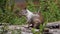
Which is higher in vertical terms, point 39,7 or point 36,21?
point 39,7

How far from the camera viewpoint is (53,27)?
21.8 ft

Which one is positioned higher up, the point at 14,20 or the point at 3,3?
the point at 3,3

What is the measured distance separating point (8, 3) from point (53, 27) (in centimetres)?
201

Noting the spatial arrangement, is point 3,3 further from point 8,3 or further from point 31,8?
point 31,8

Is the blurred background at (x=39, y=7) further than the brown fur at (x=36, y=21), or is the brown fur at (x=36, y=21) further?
the blurred background at (x=39, y=7)

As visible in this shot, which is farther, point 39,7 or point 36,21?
point 39,7

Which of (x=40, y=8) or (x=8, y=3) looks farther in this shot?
(x=40, y=8)

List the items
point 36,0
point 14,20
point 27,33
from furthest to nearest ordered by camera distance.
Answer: point 36,0
point 14,20
point 27,33

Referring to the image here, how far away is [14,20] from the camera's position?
7738mm

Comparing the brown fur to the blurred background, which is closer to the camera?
the brown fur

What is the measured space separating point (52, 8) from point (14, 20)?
1771 millimetres

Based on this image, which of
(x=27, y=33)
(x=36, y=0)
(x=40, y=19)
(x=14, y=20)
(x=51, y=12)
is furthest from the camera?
(x=36, y=0)

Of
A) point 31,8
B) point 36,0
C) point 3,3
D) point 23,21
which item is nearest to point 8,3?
point 3,3

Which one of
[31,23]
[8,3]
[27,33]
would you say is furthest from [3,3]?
[27,33]
